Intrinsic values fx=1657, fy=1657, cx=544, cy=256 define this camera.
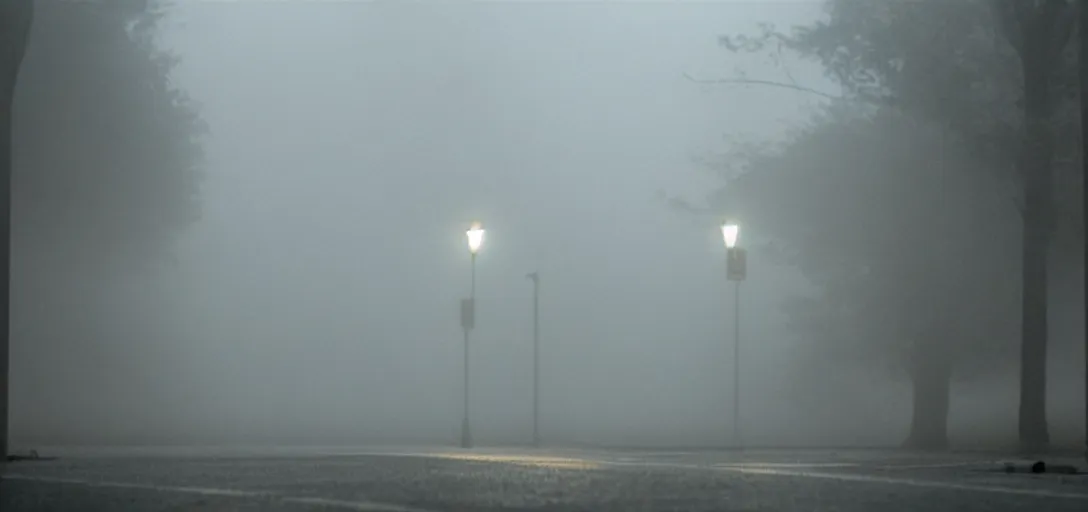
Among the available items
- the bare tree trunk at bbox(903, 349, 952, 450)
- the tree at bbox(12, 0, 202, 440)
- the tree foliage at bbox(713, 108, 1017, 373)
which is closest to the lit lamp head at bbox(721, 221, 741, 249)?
the tree foliage at bbox(713, 108, 1017, 373)

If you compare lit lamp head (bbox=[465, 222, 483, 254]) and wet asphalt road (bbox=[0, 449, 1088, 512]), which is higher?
lit lamp head (bbox=[465, 222, 483, 254])

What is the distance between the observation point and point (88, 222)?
132 ft

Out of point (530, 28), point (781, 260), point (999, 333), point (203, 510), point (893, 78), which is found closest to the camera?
point (203, 510)

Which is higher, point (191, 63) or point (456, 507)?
point (191, 63)

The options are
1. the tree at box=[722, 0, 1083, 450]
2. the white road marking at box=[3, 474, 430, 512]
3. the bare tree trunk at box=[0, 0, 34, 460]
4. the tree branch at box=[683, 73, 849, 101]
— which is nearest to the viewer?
the white road marking at box=[3, 474, 430, 512]

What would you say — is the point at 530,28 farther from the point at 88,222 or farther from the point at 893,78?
the point at 893,78

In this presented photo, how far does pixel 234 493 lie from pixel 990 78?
22609mm

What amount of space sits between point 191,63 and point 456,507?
1542 inches

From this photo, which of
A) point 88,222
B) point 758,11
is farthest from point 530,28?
point 88,222

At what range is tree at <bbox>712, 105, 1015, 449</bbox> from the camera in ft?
113

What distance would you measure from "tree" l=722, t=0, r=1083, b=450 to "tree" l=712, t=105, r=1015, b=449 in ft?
5.60

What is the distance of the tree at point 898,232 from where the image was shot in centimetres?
3438

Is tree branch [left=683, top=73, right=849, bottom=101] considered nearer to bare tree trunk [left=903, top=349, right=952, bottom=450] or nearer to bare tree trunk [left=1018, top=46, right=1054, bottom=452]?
bare tree trunk [left=903, top=349, right=952, bottom=450]

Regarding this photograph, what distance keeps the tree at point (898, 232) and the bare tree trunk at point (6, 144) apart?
791 inches
